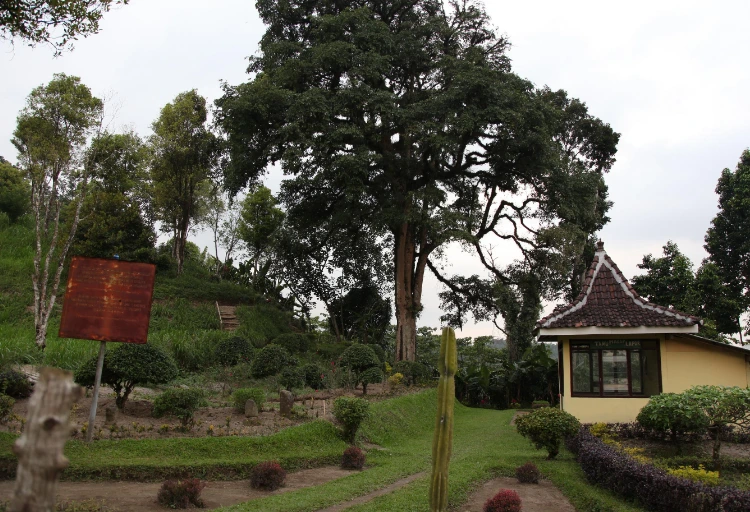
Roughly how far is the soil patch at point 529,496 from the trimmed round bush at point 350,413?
3081 mm

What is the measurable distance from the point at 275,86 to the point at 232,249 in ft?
65.3

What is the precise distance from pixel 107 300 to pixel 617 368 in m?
11.5

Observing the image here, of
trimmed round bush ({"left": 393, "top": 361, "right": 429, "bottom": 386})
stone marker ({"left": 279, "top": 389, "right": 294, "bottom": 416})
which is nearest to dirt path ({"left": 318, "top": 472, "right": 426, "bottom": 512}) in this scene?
stone marker ({"left": 279, "top": 389, "right": 294, "bottom": 416})

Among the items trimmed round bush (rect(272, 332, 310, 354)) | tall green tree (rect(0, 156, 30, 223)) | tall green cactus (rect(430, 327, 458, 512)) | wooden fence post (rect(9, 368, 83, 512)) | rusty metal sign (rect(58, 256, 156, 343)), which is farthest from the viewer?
tall green tree (rect(0, 156, 30, 223))

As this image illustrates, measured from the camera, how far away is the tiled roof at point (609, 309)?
13828 mm

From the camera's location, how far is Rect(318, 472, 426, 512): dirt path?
7852 mm

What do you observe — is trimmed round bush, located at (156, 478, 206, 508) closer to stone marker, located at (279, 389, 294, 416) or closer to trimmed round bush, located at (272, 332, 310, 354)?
stone marker, located at (279, 389, 294, 416)

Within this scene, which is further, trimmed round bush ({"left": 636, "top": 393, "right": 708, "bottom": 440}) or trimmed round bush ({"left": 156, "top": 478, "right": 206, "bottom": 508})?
trimmed round bush ({"left": 636, "top": 393, "right": 708, "bottom": 440})

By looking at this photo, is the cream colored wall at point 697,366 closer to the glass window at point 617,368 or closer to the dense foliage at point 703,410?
the glass window at point 617,368

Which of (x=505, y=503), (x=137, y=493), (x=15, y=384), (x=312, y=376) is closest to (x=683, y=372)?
(x=505, y=503)

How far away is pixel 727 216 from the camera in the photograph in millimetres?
27453

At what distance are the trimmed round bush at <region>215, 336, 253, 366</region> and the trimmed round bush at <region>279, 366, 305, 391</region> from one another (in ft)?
8.17

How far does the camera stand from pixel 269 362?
52.4 ft

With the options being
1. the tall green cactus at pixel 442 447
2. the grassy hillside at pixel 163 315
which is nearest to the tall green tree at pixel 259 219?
the grassy hillside at pixel 163 315
